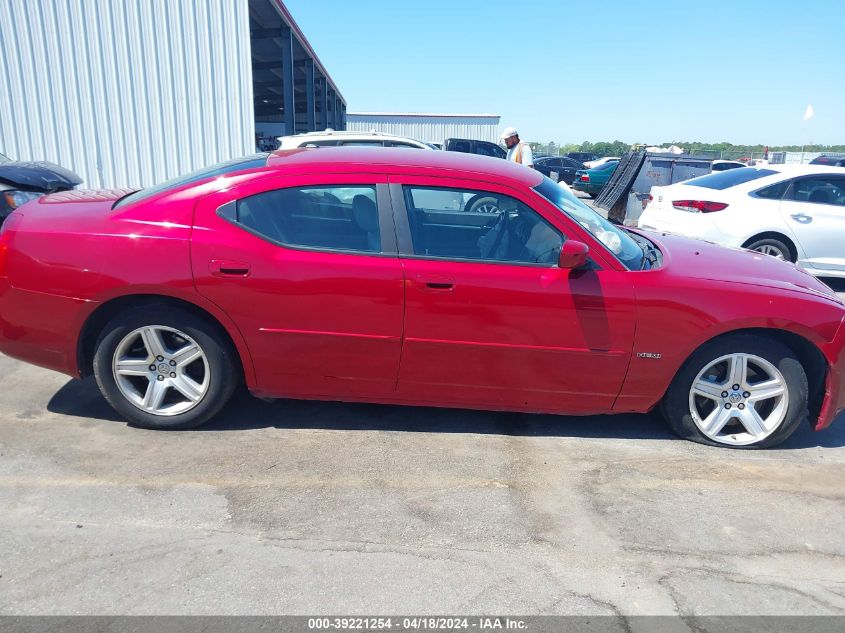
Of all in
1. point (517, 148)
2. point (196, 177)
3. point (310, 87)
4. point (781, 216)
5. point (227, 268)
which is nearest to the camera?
point (227, 268)

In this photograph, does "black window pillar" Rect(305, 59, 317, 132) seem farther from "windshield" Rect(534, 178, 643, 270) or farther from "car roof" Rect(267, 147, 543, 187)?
"windshield" Rect(534, 178, 643, 270)

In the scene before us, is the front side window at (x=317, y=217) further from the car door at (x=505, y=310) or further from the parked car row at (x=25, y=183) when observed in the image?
the parked car row at (x=25, y=183)

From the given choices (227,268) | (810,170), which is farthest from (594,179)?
(227,268)

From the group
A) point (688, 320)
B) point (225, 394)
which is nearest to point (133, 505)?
point (225, 394)

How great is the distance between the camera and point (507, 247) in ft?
11.4

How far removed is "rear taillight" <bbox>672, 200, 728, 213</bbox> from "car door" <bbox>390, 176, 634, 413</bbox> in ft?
16.3

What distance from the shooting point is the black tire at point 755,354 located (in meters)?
3.53

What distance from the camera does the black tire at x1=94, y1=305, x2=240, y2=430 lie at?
347 cm

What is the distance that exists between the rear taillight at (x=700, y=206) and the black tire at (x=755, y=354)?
14.9 feet

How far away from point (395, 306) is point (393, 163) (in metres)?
0.87

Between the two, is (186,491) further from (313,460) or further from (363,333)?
(363,333)

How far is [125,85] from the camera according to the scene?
36.6 ft

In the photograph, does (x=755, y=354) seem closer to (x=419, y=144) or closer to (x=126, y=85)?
(x=419, y=144)

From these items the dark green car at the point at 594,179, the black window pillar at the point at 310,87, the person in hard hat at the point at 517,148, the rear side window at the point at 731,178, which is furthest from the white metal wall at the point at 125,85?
the dark green car at the point at 594,179
